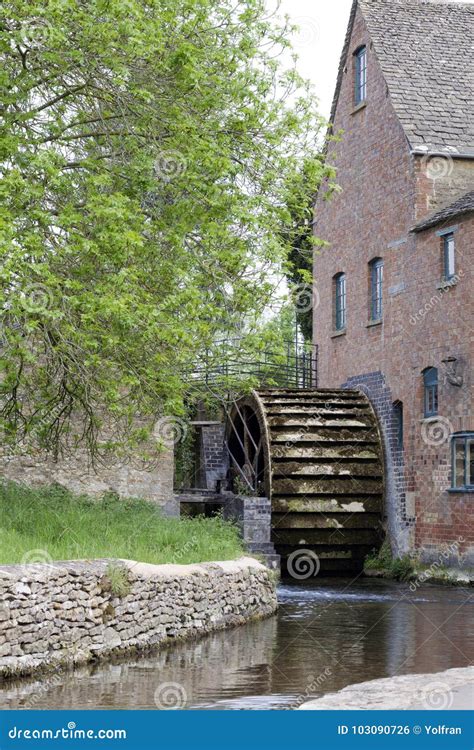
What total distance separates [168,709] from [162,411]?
7.11m

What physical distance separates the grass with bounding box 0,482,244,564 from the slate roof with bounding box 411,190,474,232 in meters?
6.76

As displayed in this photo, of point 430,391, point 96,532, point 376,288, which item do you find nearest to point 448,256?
point 430,391

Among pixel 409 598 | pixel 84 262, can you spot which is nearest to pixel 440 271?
pixel 409 598

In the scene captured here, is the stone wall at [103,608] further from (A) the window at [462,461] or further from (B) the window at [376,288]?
(B) the window at [376,288]

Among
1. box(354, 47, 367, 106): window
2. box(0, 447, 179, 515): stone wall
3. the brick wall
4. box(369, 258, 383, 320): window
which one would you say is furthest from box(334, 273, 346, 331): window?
box(0, 447, 179, 515): stone wall

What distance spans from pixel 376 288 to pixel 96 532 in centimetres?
1162

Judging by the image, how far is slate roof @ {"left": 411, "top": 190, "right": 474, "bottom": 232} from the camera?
1953 cm

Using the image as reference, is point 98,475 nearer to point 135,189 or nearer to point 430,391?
point 430,391

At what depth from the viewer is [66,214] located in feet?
40.8

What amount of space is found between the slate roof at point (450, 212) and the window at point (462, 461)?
147 inches

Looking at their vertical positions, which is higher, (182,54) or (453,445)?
(182,54)

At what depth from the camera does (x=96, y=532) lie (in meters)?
13.7

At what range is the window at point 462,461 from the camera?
63.9 feet

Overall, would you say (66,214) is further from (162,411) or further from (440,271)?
(440,271)
